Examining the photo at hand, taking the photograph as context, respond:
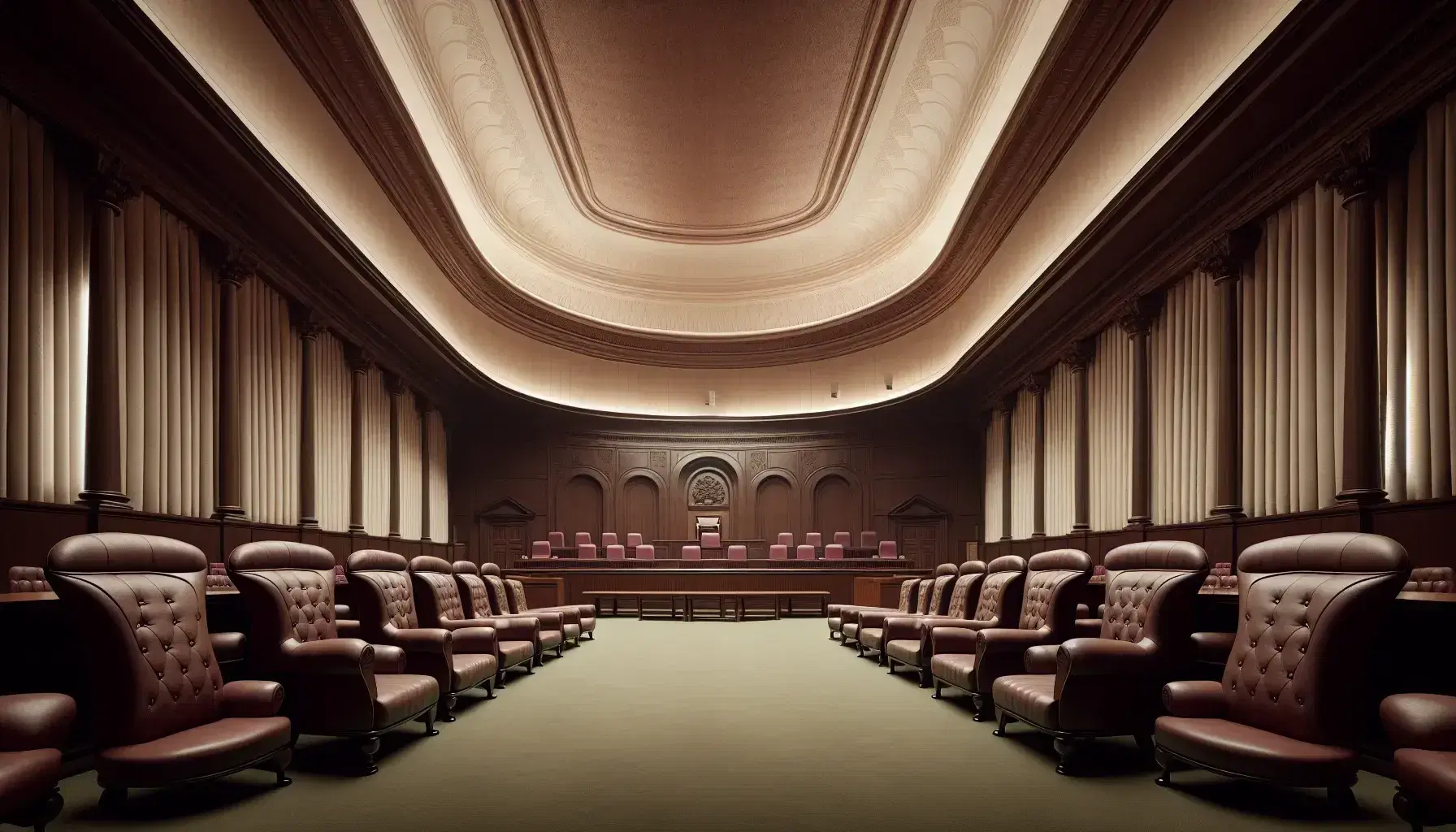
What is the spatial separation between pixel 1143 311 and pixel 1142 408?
1.06m

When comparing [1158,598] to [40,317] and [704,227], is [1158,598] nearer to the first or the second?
[40,317]

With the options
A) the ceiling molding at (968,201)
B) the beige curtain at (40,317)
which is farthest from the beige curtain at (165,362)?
the ceiling molding at (968,201)

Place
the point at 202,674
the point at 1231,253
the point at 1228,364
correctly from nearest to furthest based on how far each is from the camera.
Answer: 1. the point at 202,674
2. the point at 1231,253
3. the point at 1228,364

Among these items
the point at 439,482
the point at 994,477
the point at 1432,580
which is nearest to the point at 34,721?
the point at 1432,580

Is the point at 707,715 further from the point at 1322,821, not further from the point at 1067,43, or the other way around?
the point at 1067,43

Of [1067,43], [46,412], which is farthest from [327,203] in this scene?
[1067,43]

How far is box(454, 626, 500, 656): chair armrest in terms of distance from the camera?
682 centimetres

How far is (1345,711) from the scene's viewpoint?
3588 mm

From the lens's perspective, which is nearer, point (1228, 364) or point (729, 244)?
point (1228, 364)

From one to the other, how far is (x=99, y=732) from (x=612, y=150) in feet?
38.7

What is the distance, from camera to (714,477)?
67.1ft

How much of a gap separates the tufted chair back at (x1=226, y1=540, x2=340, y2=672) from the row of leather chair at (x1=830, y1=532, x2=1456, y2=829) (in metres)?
3.86

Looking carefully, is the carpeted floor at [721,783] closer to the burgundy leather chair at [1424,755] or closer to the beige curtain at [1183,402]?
the burgundy leather chair at [1424,755]

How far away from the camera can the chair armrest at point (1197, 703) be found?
4.12 metres
